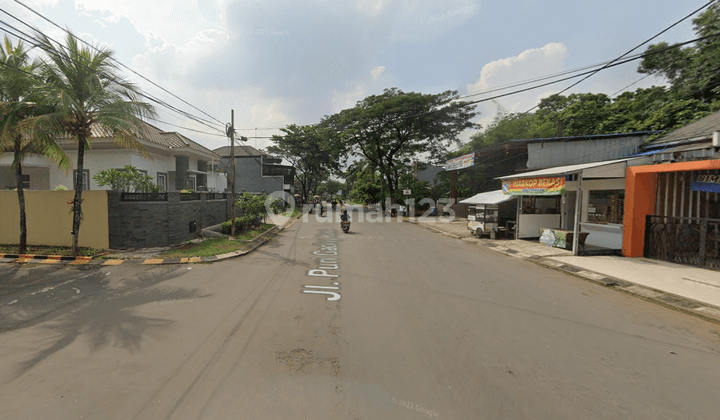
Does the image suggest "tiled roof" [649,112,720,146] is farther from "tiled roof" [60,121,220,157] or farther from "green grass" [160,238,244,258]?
"tiled roof" [60,121,220,157]

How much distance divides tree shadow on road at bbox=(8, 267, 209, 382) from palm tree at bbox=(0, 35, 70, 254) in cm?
521

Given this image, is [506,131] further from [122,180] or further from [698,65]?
[122,180]

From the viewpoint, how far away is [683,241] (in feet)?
29.9

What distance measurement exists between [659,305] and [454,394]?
19.5ft

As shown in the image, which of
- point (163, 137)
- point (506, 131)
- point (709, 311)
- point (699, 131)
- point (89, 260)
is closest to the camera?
point (709, 311)

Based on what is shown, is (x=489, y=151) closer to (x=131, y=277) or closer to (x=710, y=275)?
(x=710, y=275)

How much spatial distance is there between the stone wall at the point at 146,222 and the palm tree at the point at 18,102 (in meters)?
2.28

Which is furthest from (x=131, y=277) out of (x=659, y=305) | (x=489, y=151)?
(x=489, y=151)

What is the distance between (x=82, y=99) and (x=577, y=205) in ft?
54.7

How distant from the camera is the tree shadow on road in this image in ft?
12.8

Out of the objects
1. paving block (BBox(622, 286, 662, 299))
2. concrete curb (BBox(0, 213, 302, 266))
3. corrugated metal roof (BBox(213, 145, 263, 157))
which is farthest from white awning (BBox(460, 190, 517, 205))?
corrugated metal roof (BBox(213, 145, 263, 157))

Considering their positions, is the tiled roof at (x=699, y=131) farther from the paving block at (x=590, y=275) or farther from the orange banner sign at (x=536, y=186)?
the paving block at (x=590, y=275)

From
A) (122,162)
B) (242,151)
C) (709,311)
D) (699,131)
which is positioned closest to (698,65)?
(699,131)

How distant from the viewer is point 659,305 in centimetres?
588
